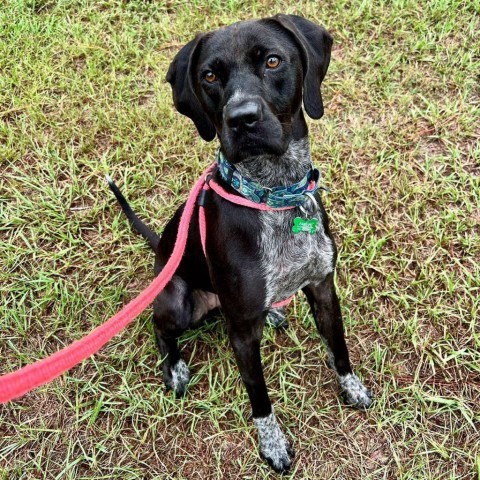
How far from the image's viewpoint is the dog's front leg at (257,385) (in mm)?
3061

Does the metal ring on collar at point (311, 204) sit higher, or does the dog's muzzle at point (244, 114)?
the dog's muzzle at point (244, 114)

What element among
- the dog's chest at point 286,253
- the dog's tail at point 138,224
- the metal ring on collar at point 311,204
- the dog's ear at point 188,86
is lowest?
the dog's tail at point 138,224

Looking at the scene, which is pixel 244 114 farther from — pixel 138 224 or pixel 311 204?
pixel 138 224

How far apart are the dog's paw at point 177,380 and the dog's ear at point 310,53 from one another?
73.5 inches

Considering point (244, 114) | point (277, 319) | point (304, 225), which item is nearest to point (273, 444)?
point (277, 319)

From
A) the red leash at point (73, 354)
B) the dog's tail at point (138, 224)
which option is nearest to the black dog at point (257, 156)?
the red leash at point (73, 354)

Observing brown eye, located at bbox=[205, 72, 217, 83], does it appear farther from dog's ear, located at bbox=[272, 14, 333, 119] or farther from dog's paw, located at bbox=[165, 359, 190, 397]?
dog's paw, located at bbox=[165, 359, 190, 397]

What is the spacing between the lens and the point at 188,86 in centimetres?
293

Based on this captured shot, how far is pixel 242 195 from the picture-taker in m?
2.90

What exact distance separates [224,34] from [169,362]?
6.75 ft

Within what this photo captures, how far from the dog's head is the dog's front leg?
893 mm

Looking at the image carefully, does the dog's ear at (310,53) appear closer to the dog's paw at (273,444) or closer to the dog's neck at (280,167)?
the dog's neck at (280,167)

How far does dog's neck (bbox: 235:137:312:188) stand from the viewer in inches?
115

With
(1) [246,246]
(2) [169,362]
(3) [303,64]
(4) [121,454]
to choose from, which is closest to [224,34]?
(3) [303,64]
